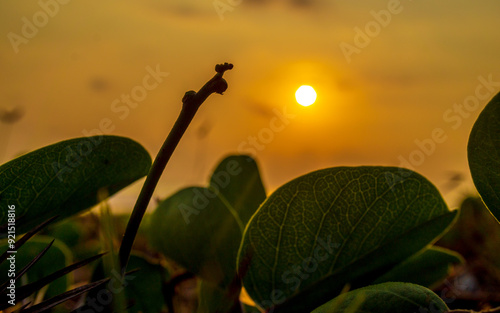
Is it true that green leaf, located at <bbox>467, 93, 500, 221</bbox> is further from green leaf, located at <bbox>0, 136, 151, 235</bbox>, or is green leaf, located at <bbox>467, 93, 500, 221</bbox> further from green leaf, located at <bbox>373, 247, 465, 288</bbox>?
green leaf, located at <bbox>0, 136, 151, 235</bbox>

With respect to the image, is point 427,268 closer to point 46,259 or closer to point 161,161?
point 161,161

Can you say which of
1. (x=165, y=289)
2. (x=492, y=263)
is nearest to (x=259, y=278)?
(x=165, y=289)

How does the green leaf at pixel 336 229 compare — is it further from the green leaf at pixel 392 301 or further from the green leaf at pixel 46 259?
the green leaf at pixel 46 259

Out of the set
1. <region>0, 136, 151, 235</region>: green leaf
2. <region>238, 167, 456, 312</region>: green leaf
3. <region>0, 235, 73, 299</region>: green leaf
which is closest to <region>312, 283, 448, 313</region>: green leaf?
<region>238, 167, 456, 312</region>: green leaf

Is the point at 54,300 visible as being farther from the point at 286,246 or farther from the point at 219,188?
the point at 219,188

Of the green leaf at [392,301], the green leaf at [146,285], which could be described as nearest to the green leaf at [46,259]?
the green leaf at [146,285]

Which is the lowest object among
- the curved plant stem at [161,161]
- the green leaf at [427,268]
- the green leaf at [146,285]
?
the green leaf at [427,268]
